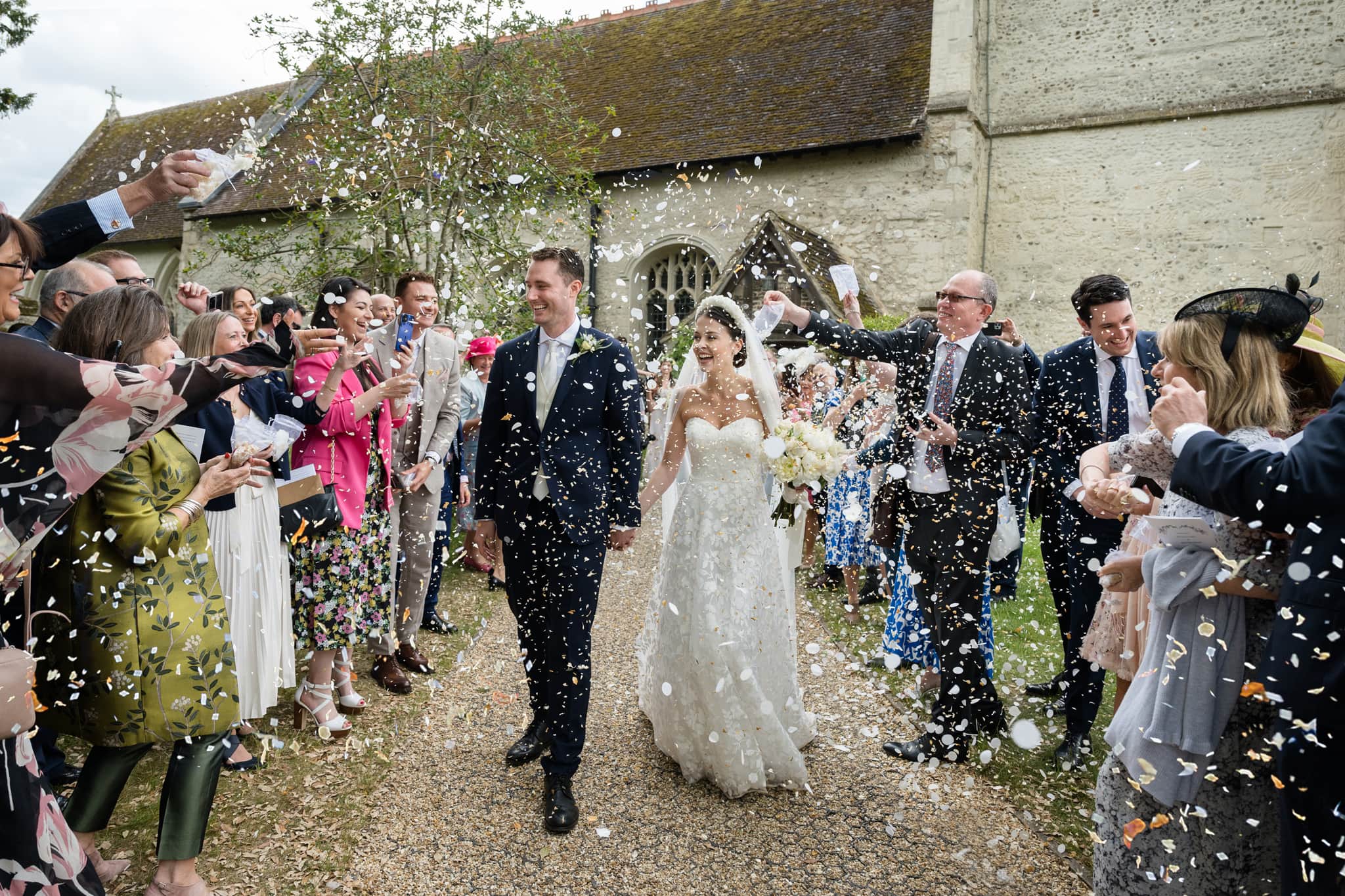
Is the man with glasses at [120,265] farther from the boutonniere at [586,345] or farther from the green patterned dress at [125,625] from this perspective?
the boutonniere at [586,345]

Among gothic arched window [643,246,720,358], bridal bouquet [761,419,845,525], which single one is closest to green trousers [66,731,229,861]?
bridal bouquet [761,419,845,525]

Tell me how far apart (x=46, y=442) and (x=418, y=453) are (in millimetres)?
3643

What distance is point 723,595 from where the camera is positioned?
4.02 metres

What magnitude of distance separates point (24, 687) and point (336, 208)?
8.86 meters

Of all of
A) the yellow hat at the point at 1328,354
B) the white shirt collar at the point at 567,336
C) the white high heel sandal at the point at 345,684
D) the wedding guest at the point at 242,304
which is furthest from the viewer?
the wedding guest at the point at 242,304

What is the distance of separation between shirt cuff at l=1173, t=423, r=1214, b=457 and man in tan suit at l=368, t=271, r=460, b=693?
177 inches

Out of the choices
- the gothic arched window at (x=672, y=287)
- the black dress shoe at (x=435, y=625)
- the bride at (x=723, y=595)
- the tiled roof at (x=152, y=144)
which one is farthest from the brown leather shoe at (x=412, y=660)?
the tiled roof at (x=152, y=144)

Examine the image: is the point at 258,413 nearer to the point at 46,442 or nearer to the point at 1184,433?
the point at 46,442

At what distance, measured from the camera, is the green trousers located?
9.14 feet

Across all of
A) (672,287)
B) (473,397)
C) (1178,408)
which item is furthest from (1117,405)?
(672,287)

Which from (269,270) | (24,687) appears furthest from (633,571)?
(269,270)

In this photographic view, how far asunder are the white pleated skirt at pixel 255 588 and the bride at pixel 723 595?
6.75 ft

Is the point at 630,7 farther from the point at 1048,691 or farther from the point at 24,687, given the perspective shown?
the point at 24,687

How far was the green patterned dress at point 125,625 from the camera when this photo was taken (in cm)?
265
